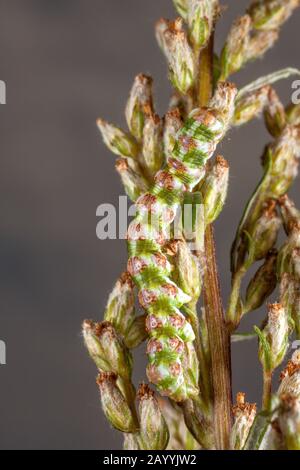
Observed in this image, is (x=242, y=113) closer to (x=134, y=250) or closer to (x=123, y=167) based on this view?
(x=123, y=167)

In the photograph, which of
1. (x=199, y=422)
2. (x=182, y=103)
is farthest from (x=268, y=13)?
(x=199, y=422)

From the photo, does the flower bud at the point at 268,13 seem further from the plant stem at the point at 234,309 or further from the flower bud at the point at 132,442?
the flower bud at the point at 132,442

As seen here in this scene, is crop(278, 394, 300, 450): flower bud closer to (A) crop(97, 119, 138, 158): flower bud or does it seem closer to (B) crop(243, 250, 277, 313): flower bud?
(B) crop(243, 250, 277, 313): flower bud

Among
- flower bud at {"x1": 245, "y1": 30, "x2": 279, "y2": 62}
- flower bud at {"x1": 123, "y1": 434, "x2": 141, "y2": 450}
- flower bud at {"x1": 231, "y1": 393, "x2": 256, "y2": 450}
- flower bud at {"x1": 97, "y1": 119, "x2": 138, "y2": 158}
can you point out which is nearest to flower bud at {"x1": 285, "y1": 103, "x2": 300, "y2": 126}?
flower bud at {"x1": 245, "y1": 30, "x2": 279, "y2": 62}

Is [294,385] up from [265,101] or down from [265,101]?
down
